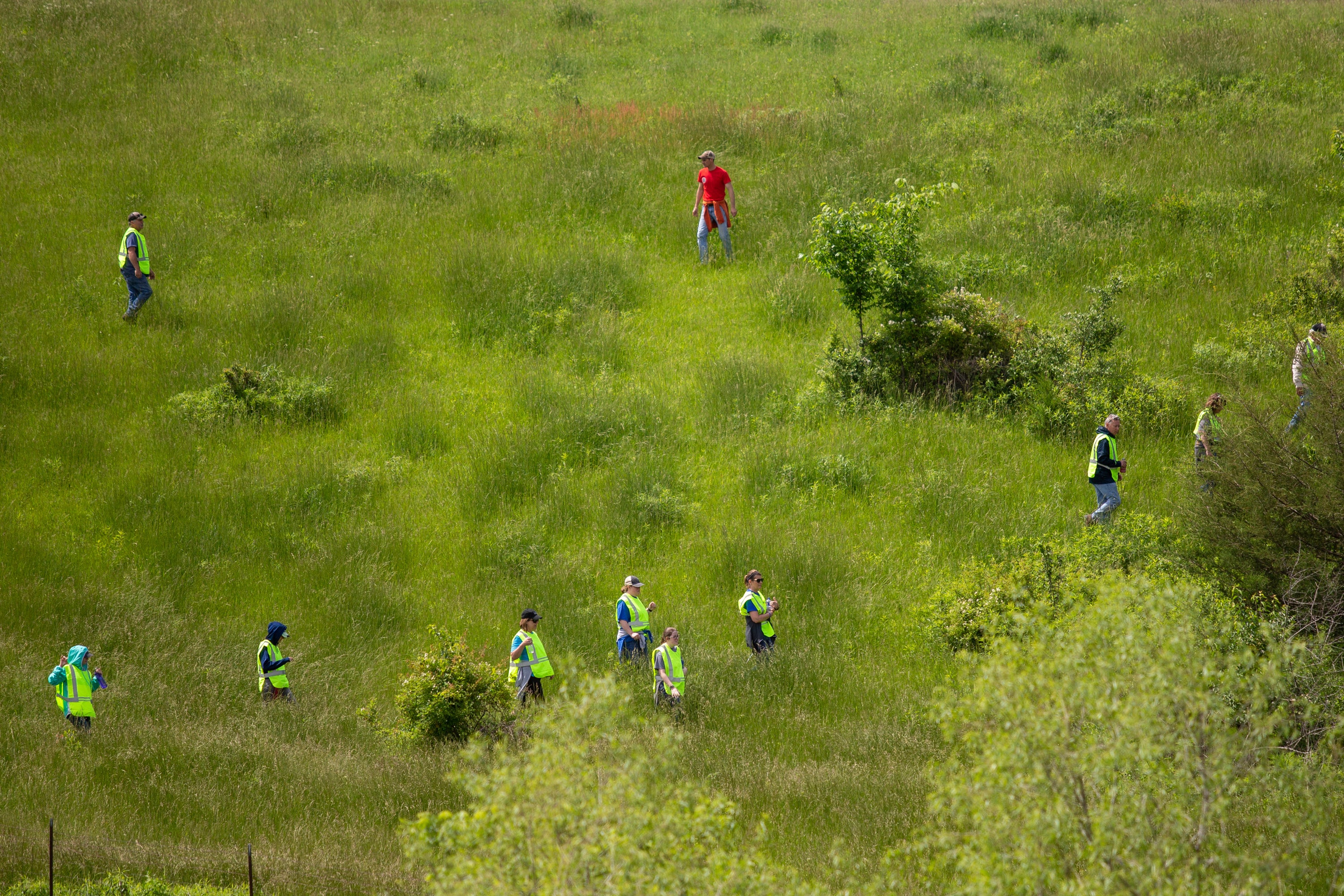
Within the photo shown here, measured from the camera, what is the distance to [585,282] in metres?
18.8

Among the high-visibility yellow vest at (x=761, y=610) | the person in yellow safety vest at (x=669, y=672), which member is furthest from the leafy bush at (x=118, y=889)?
the high-visibility yellow vest at (x=761, y=610)

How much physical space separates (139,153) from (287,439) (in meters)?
10.3

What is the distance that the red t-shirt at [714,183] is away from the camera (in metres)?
18.9

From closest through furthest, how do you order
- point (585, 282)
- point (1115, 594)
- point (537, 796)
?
1. point (537, 796)
2. point (1115, 594)
3. point (585, 282)

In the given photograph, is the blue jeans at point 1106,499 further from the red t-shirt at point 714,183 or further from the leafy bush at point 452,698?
the red t-shirt at point 714,183

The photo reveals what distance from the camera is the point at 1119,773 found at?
5.91m

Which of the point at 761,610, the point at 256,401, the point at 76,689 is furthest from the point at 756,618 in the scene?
the point at 256,401

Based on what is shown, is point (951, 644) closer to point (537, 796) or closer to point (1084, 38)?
point (537, 796)

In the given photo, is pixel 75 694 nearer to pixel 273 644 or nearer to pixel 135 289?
pixel 273 644

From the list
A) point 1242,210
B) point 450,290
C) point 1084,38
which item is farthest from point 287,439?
point 1084,38

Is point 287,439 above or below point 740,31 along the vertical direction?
below

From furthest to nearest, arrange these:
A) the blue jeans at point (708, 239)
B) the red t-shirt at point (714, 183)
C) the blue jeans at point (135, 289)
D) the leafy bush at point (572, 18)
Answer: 1. the leafy bush at point (572, 18)
2. the blue jeans at point (708, 239)
3. the red t-shirt at point (714, 183)
4. the blue jeans at point (135, 289)

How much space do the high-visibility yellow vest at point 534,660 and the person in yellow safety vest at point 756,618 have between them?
2.30 metres

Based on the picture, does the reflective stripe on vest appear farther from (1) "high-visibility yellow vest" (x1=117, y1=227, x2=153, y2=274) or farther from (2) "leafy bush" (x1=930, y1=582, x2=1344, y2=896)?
(1) "high-visibility yellow vest" (x1=117, y1=227, x2=153, y2=274)
